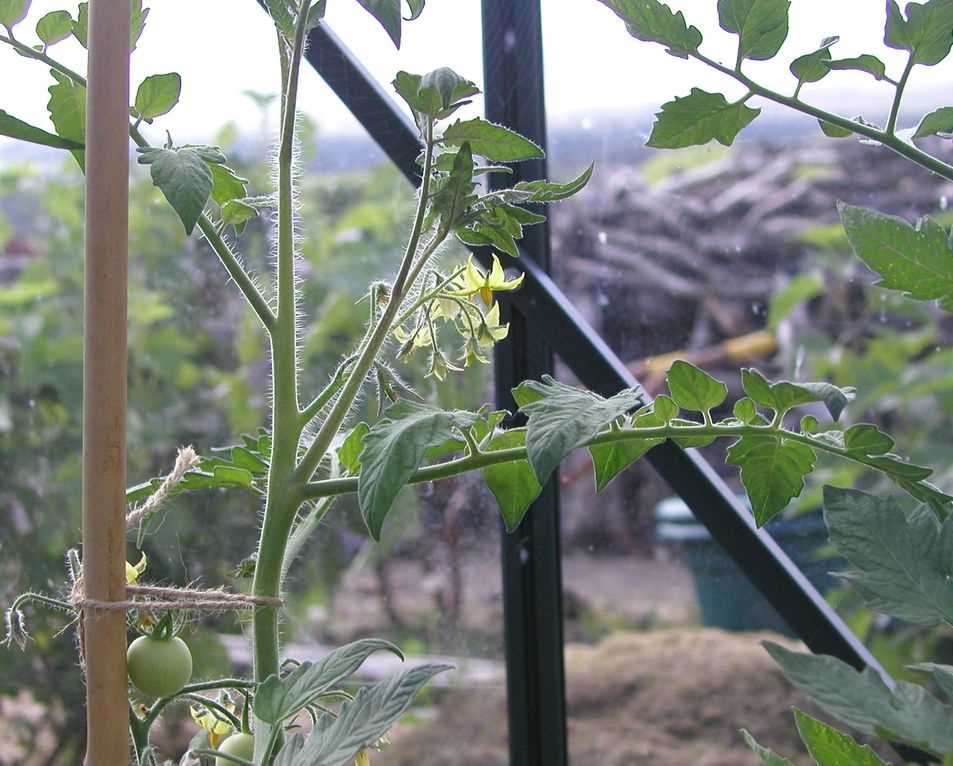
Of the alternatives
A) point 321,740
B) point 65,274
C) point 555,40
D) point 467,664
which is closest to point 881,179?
point 555,40

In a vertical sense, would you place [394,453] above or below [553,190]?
below

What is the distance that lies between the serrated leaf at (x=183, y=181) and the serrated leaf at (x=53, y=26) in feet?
0.46

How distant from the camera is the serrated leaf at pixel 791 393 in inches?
15.9

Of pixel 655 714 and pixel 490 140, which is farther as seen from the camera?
pixel 655 714

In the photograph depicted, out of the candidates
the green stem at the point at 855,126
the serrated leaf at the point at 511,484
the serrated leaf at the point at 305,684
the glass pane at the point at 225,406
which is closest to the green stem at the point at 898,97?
the green stem at the point at 855,126

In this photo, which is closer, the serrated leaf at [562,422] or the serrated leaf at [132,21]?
the serrated leaf at [562,422]

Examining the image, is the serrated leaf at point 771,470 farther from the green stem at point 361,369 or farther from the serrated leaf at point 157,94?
the serrated leaf at point 157,94

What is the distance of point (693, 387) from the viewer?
1.46 feet

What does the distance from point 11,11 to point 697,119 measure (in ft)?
1.16

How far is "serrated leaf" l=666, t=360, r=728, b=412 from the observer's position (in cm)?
44

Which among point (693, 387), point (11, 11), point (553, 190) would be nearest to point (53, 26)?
point (11, 11)

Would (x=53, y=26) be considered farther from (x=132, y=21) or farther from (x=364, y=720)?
(x=364, y=720)

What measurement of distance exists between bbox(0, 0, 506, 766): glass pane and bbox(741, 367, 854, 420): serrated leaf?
0.51m

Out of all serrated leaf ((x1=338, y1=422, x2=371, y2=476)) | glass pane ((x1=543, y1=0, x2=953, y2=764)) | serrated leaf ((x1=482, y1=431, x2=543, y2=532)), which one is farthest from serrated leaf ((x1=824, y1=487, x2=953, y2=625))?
glass pane ((x1=543, y1=0, x2=953, y2=764))
